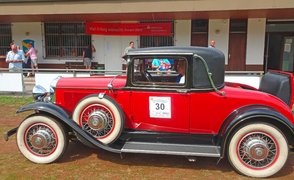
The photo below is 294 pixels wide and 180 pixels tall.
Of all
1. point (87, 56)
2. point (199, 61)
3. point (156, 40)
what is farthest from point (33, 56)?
point (199, 61)

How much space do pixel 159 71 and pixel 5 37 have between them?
1180 cm

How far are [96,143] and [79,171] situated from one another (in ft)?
1.50

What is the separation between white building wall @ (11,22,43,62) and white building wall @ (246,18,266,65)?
9690 millimetres


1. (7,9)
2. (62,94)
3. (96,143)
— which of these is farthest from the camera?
(7,9)

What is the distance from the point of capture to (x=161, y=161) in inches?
160

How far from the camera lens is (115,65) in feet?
41.5

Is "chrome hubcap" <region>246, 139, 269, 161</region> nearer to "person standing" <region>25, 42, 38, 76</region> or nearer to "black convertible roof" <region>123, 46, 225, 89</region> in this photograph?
"black convertible roof" <region>123, 46, 225, 89</region>

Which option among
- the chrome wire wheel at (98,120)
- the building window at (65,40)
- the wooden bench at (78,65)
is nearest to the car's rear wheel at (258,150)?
the chrome wire wheel at (98,120)

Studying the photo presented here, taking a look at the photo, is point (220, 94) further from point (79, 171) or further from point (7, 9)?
point (7, 9)

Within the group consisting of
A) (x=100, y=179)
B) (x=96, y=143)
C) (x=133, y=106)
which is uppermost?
(x=133, y=106)

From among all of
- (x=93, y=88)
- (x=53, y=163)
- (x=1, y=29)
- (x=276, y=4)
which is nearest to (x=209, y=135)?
(x=93, y=88)

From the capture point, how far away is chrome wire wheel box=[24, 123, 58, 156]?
3867 millimetres

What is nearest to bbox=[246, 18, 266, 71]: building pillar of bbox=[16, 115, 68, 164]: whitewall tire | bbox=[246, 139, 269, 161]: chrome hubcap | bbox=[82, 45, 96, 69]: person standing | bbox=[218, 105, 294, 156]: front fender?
bbox=[82, 45, 96, 69]: person standing

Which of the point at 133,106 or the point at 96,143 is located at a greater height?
the point at 133,106
